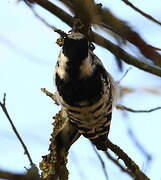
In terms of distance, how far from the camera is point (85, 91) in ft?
8.53

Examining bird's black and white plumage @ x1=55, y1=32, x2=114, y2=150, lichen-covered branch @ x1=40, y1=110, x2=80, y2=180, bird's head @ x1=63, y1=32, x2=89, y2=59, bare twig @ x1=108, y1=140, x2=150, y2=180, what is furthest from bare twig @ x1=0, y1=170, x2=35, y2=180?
bare twig @ x1=108, y1=140, x2=150, y2=180

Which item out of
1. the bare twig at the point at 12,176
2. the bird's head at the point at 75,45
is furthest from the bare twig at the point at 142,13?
the bird's head at the point at 75,45

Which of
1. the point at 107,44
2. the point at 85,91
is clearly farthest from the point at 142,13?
the point at 85,91

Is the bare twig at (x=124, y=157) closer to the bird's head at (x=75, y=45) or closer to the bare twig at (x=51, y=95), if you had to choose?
the bare twig at (x=51, y=95)

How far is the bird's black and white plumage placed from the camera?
232 centimetres

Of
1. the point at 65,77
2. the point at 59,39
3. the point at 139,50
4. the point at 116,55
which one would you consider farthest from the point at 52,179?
the point at 139,50

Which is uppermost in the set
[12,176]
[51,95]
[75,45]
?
[51,95]

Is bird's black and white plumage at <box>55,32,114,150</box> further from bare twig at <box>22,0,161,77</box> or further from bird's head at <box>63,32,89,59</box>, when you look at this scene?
bare twig at <box>22,0,161,77</box>

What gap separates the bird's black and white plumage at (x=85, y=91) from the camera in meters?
2.32

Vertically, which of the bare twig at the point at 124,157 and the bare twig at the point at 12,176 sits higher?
the bare twig at the point at 124,157

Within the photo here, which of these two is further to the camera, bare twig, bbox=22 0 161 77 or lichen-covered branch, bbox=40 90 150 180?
lichen-covered branch, bbox=40 90 150 180

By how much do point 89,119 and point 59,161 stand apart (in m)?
0.36

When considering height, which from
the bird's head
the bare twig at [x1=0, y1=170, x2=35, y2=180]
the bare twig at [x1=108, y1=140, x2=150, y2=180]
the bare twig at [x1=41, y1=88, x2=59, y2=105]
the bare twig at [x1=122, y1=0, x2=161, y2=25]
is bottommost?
the bare twig at [x1=0, y1=170, x2=35, y2=180]

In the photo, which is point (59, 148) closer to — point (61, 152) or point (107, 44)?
point (61, 152)
